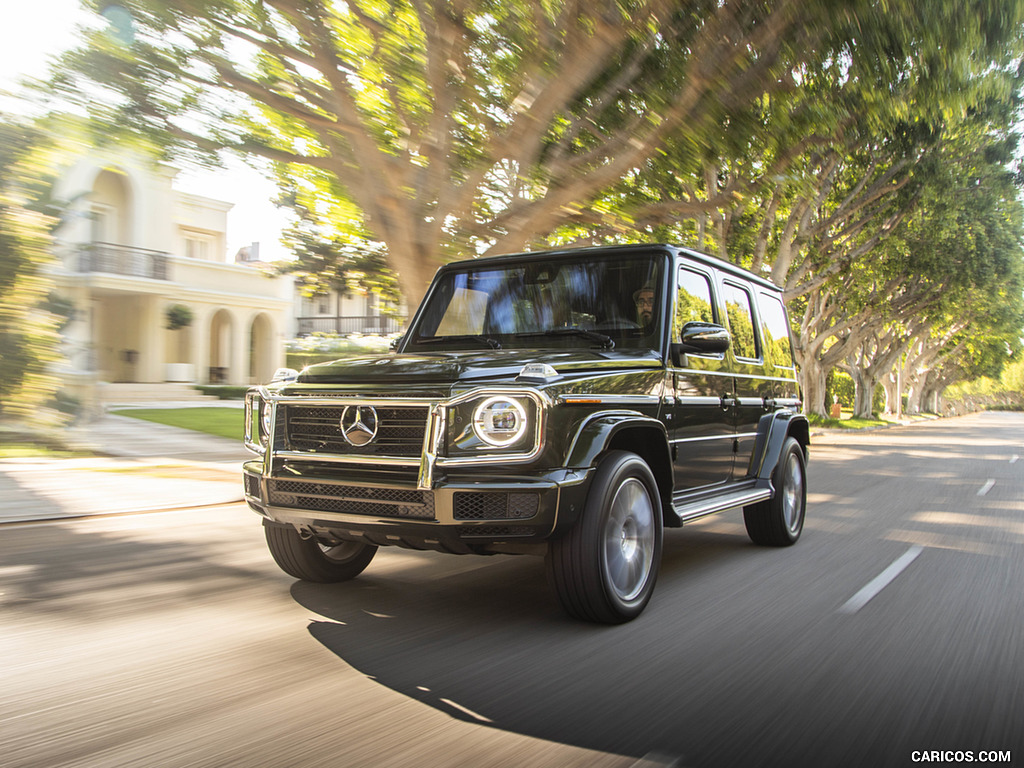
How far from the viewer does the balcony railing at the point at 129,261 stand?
89.2 ft

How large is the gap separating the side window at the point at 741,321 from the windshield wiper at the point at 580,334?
156cm

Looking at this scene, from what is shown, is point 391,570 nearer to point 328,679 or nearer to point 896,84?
point 328,679

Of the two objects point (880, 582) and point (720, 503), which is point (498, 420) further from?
point (880, 582)

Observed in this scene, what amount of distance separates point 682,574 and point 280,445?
9.89 feet

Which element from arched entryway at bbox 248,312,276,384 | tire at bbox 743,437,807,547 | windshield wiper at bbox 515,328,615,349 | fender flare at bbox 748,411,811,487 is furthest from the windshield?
arched entryway at bbox 248,312,276,384

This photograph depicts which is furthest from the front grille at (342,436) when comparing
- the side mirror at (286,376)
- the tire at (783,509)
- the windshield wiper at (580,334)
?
the tire at (783,509)

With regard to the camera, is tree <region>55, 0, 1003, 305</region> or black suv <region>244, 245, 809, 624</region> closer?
black suv <region>244, 245, 809, 624</region>

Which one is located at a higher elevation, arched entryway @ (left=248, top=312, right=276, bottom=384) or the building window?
the building window

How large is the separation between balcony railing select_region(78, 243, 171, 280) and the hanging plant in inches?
39.9

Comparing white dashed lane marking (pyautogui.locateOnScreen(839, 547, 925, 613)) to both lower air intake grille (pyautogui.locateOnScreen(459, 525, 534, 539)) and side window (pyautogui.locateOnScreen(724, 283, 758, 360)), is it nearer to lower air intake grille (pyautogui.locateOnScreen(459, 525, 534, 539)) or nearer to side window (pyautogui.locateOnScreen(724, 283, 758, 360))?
side window (pyautogui.locateOnScreen(724, 283, 758, 360))

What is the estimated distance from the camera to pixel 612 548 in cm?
475

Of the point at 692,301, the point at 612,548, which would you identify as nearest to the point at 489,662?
the point at 612,548

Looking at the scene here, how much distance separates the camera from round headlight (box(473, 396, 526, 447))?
4293 mm

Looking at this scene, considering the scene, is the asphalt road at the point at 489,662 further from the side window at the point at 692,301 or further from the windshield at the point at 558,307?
the side window at the point at 692,301
